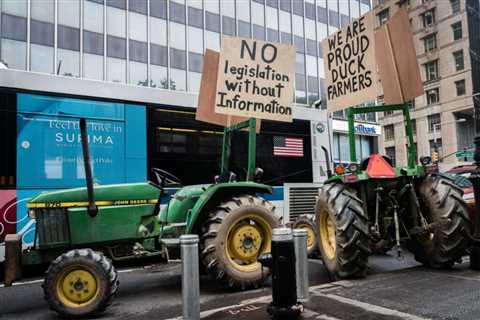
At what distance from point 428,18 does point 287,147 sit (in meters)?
51.5

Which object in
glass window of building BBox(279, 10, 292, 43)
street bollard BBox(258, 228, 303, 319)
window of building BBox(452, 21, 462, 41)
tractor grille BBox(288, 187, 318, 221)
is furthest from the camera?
window of building BBox(452, 21, 462, 41)

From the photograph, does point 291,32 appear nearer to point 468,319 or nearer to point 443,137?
point 443,137

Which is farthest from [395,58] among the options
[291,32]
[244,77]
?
[291,32]

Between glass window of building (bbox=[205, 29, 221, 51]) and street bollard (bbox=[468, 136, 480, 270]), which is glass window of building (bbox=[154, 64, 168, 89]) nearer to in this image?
glass window of building (bbox=[205, 29, 221, 51])

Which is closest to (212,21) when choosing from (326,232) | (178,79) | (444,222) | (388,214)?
(178,79)

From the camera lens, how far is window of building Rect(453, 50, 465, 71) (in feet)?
157

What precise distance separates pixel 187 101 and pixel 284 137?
2588 millimetres

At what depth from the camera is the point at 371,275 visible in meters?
5.66

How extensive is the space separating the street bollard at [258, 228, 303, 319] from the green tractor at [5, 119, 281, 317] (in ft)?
5.21

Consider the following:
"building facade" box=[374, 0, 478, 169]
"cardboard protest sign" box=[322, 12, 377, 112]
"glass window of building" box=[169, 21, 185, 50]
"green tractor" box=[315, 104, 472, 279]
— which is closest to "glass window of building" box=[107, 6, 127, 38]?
"glass window of building" box=[169, 21, 185, 50]

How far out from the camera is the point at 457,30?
48.9 meters

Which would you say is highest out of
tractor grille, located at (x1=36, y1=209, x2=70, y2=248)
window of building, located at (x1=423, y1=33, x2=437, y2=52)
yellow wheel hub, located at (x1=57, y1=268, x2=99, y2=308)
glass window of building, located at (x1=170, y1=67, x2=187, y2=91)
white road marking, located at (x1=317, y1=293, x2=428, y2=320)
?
window of building, located at (x1=423, y1=33, x2=437, y2=52)

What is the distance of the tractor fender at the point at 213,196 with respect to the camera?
5.55 m

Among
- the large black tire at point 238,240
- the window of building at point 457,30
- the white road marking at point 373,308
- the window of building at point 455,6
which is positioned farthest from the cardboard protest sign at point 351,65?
the window of building at point 455,6
